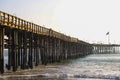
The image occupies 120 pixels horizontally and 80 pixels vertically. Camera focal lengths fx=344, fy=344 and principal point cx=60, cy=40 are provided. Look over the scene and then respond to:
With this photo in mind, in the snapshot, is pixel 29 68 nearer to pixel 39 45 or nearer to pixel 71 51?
pixel 39 45

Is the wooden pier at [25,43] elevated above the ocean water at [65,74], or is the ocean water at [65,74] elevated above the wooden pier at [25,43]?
the wooden pier at [25,43]

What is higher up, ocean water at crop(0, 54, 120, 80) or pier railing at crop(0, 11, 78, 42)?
pier railing at crop(0, 11, 78, 42)

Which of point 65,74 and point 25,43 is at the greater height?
point 25,43

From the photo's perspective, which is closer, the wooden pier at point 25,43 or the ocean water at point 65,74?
the ocean water at point 65,74

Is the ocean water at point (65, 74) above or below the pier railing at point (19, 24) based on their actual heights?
below

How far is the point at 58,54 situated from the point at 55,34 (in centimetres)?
496

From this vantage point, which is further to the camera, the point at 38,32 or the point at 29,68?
the point at 38,32

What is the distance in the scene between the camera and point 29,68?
35469mm

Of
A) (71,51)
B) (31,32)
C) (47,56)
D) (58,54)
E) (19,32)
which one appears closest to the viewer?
(19,32)

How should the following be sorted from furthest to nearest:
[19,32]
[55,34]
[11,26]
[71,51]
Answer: [71,51] → [55,34] → [19,32] → [11,26]

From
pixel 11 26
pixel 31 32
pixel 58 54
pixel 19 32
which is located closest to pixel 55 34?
pixel 58 54

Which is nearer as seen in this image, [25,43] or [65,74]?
[65,74]

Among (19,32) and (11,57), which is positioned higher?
(19,32)

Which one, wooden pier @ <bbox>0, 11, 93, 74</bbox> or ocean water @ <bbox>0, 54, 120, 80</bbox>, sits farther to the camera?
wooden pier @ <bbox>0, 11, 93, 74</bbox>
